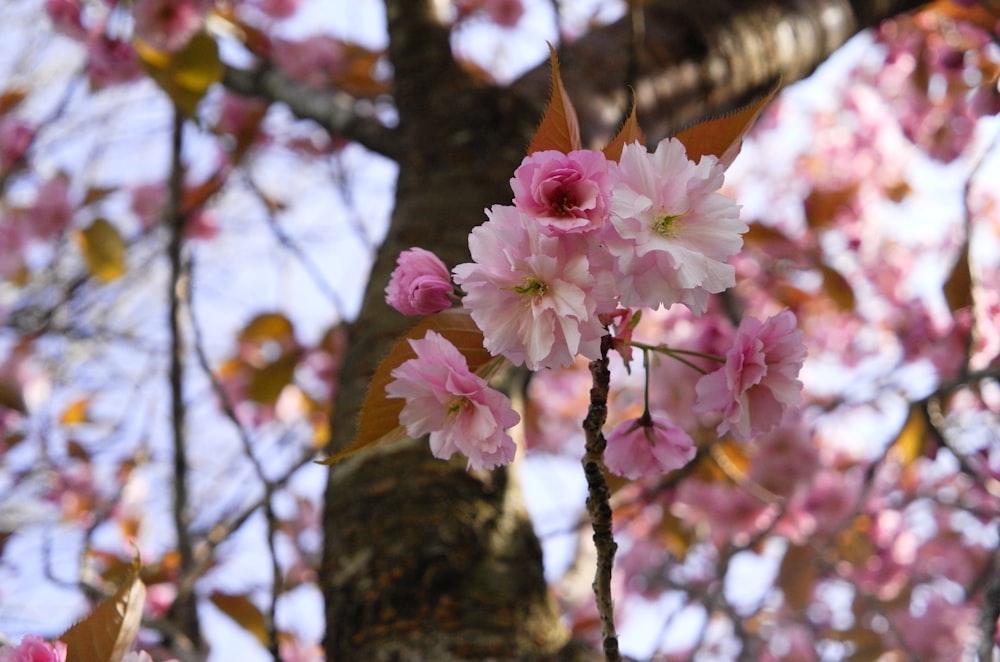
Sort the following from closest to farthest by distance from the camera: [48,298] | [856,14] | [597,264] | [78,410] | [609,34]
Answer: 1. [597,264]
2. [609,34]
3. [856,14]
4. [78,410]
5. [48,298]

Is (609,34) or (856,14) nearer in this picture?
(609,34)

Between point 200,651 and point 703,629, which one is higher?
point 200,651

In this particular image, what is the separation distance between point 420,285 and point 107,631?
11.9 inches

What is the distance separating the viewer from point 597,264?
48 centimetres

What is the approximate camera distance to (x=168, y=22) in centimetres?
147

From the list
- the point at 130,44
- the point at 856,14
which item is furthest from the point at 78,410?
the point at 856,14

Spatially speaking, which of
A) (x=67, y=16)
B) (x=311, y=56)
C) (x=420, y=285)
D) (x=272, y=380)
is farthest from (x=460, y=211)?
(x=311, y=56)

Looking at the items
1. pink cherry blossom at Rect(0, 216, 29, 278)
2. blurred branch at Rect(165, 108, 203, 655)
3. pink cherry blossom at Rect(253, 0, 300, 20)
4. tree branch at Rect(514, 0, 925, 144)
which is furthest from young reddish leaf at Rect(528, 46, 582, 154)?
pink cherry blossom at Rect(0, 216, 29, 278)

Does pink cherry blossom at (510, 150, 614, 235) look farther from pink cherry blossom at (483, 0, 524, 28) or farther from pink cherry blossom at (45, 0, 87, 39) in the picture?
pink cherry blossom at (483, 0, 524, 28)

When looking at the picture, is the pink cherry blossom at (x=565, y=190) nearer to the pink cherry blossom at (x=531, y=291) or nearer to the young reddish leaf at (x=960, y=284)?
the pink cherry blossom at (x=531, y=291)

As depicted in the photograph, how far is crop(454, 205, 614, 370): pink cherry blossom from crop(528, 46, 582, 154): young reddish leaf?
7 cm

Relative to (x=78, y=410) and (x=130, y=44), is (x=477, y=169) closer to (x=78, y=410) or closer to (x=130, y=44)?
(x=130, y=44)

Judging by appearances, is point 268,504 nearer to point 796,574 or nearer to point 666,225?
point 666,225

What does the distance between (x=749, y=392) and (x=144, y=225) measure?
2.79 metres
